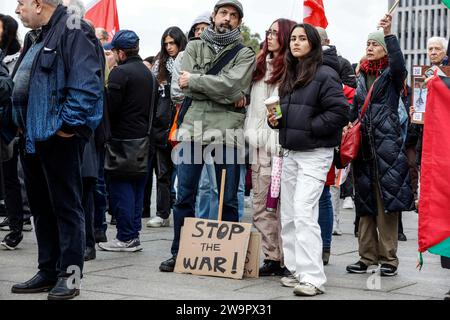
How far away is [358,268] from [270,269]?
0.81 metres

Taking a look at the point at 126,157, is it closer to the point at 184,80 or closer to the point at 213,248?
the point at 184,80

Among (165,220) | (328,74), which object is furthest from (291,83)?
(165,220)

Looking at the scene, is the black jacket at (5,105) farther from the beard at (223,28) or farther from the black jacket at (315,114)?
the black jacket at (315,114)

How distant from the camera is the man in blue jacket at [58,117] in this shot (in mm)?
5582

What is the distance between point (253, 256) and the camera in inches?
271

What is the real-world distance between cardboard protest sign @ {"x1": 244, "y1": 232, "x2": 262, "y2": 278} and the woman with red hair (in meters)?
0.14

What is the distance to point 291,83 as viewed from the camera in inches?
259

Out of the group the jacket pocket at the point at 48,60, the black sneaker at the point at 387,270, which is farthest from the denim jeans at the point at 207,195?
the jacket pocket at the point at 48,60

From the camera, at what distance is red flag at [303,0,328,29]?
902cm

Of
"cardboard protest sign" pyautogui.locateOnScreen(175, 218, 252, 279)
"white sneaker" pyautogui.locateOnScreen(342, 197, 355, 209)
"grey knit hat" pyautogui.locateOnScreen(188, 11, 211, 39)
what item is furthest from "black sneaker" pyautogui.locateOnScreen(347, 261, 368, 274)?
"white sneaker" pyautogui.locateOnScreen(342, 197, 355, 209)

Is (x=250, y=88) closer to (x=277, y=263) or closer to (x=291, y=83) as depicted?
(x=291, y=83)

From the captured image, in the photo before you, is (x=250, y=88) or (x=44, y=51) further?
(x=250, y=88)

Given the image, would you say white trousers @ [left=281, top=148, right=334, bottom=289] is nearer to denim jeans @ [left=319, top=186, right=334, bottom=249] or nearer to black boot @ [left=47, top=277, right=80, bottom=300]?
denim jeans @ [left=319, top=186, right=334, bottom=249]

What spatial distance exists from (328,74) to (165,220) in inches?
185
